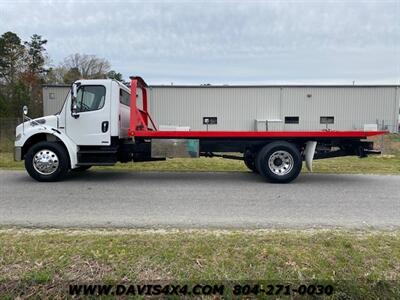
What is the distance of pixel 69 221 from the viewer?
520 centimetres

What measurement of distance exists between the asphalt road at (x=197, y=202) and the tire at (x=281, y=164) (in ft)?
1.00

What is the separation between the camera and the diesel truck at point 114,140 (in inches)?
331

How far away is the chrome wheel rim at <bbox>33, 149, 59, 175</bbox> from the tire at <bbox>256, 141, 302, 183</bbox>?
16.3 ft

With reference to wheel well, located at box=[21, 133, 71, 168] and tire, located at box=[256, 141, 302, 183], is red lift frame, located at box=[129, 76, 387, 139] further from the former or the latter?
wheel well, located at box=[21, 133, 71, 168]

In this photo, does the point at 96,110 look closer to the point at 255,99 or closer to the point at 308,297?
the point at 308,297

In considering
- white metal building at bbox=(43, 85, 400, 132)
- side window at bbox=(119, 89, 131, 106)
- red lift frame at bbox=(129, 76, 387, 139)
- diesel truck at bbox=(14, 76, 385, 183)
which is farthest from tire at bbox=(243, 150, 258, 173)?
white metal building at bbox=(43, 85, 400, 132)

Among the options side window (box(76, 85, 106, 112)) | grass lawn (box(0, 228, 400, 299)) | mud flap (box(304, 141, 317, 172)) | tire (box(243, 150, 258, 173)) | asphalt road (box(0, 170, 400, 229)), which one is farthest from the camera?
tire (box(243, 150, 258, 173))

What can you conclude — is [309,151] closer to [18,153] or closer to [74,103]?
[74,103]

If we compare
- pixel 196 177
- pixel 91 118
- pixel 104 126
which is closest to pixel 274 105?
pixel 196 177

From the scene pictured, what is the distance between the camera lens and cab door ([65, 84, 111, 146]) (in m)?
8.47

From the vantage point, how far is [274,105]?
3086 cm

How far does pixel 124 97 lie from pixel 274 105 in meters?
23.6

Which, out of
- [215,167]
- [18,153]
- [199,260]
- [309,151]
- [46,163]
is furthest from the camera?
[215,167]

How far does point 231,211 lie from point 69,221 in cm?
259
